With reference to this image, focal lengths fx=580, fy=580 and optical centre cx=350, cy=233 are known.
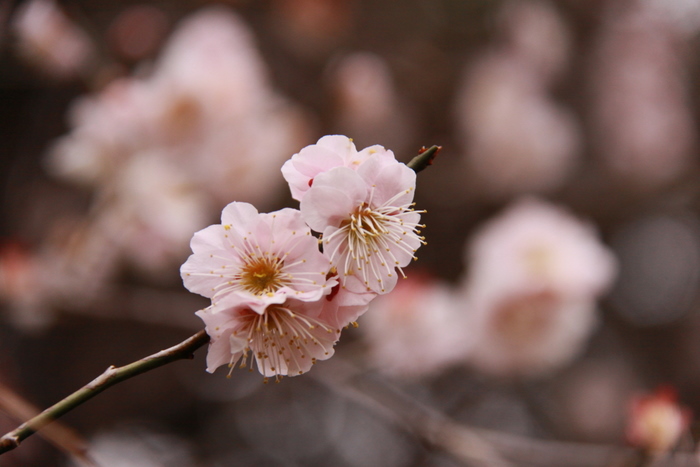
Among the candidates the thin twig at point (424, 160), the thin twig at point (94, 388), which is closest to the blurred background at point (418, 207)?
the thin twig at point (94, 388)

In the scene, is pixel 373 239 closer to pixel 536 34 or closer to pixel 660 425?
pixel 660 425

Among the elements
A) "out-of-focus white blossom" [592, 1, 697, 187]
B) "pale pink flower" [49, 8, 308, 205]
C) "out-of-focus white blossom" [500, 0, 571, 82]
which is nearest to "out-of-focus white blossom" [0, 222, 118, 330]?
"pale pink flower" [49, 8, 308, 205]

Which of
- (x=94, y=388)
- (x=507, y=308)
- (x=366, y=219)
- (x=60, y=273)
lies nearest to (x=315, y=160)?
(x=366, y=219)

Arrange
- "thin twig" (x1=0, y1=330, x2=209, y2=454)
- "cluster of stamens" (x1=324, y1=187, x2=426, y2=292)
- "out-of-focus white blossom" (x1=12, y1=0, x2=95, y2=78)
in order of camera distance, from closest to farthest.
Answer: "thin twig" (x1=0, y1=330, x2=209, y2=454), "cluster of stamens" (x1=324, y1=187, x2=426, y2=292), "out-of-focus white blossom" (x1=12, y1=0, x2=95, y2=78)

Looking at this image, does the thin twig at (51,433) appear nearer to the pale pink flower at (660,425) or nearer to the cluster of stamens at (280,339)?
the cluster of stamens at (280,339)

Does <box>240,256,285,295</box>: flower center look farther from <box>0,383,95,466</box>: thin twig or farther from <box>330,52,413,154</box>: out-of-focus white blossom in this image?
<box>330,52,413,154</box>: out-of-focus white blossom

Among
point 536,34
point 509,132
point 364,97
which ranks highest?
point 536,34
